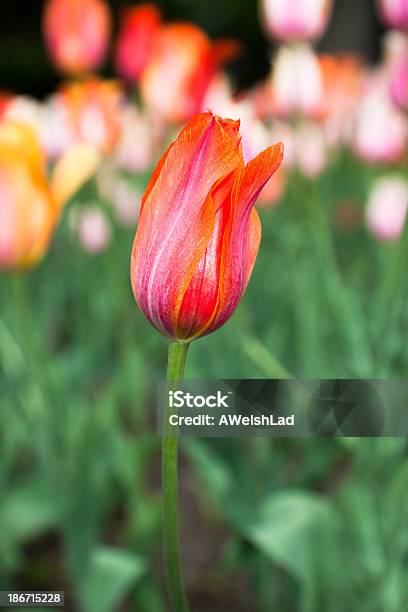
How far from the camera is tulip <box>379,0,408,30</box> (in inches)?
36.4

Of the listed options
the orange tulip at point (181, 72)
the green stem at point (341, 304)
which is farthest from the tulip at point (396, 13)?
the green stem at point (341, 304)

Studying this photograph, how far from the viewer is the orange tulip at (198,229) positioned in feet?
1.16

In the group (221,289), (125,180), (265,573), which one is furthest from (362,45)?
(221,289)

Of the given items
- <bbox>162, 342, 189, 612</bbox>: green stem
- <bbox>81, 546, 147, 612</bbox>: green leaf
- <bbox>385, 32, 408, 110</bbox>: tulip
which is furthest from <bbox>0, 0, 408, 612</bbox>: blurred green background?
<bbox>162, 342, 189, 612</bbox>: green stem

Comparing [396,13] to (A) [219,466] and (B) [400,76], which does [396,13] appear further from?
(A) [219,466]

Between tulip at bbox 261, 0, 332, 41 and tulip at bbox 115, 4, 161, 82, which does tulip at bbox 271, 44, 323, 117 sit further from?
tulip at bbox 115, 4, 161, 82

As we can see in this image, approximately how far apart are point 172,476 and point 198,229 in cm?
11

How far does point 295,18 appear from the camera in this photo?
1.16m

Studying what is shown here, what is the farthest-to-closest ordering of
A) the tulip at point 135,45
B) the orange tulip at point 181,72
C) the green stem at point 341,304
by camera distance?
the tulip at point 135,45
the orange tulip at point 181,72
the green stem at point 341,304

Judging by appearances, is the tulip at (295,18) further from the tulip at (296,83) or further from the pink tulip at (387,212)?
the pink tulip at (387,212)

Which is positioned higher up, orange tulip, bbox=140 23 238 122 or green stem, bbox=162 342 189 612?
orange tulip, bbox=140 23 238 122

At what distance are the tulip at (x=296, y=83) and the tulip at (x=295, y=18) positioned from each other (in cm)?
3

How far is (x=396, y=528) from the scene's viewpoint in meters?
0.72

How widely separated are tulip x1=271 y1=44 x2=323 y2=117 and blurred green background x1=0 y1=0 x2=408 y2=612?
0.11 metres
